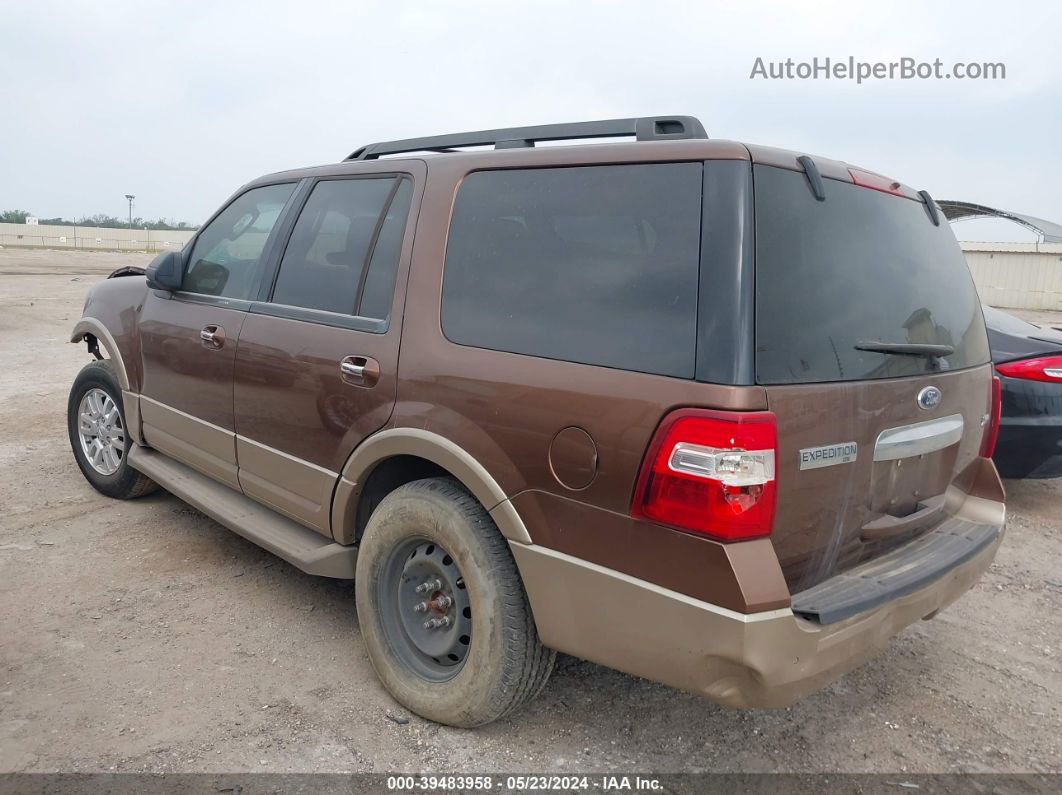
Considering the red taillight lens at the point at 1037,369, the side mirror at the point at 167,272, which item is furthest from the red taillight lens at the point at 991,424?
the side mirror at the point at 167,272

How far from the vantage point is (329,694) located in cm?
290

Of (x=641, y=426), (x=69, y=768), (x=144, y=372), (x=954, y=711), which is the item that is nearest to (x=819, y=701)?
(x=954, y=711)

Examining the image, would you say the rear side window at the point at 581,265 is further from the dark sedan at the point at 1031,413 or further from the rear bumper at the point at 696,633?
the dark sedan at the point at 1031,413

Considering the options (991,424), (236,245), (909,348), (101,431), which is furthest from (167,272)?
(991,424)

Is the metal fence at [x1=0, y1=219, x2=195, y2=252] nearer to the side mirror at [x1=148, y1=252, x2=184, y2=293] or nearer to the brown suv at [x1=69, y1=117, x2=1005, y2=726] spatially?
the side mirror at [x1=148, y1=252, x2=184, y2=293]

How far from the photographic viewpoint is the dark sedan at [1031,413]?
4.83 meters

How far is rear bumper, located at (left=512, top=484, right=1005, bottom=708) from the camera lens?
78.2 inches

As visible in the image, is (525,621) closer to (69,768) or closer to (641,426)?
(641,426)

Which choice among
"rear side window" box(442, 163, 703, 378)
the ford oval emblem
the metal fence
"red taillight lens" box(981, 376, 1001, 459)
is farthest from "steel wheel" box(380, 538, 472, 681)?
the metal fence

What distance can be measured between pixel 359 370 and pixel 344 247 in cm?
63

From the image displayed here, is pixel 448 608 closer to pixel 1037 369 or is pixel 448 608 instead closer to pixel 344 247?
pixel 344 247

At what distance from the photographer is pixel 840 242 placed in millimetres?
2303

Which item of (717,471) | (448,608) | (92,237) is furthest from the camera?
(92,237)

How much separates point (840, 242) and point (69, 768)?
2.83 metres
